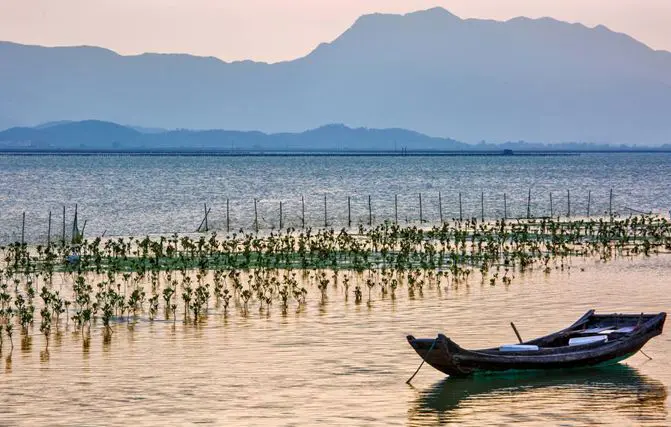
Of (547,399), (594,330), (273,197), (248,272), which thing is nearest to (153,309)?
(248,272)

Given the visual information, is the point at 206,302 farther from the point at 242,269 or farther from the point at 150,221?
the point at 150,221

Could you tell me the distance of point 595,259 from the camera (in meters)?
40.2

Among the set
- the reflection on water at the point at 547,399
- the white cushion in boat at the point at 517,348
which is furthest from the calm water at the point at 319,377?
the white cushion in boat at the point at 517,348

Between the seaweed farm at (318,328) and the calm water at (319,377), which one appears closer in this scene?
the calm water at (319,377)

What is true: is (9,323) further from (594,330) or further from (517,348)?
(594,330)

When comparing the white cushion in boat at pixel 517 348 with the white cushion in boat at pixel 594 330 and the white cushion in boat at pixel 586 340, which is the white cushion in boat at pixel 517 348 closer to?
the white cushion in boat at pixel 586 340

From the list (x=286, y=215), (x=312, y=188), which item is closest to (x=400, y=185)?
(x=312, y=188)

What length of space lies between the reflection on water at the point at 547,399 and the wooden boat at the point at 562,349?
26cm

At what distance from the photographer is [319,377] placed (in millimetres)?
21375

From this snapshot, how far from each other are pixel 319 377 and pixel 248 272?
1527 centimetres

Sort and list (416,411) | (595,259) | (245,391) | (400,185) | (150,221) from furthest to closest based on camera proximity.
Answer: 1. (400,185)
2. (150,221)
3. (595,259)
4. (245,391)
5. (416,411)

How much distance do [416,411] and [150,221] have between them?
49.9m

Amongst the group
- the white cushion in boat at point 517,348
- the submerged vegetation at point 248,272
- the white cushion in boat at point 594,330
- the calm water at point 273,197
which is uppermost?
the white cushion in boat at point 517,348

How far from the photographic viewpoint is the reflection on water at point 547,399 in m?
18.6
